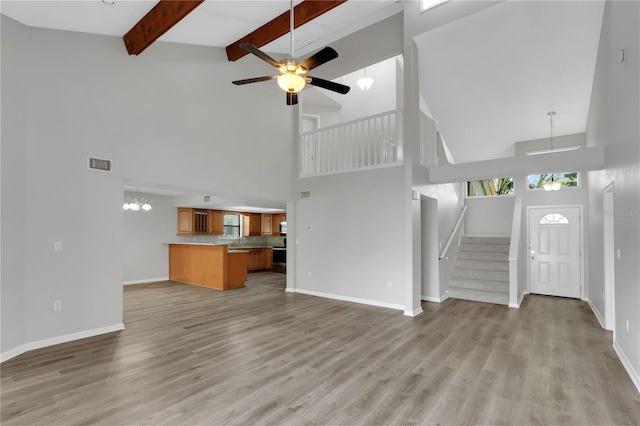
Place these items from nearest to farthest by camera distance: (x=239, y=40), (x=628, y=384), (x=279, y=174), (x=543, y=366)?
1. (x=628, y=384)
2. (x=543, y=366)
3. (x=239, y=40)
4. (x=279, y=174)

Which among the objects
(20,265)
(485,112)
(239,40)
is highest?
(239,40)

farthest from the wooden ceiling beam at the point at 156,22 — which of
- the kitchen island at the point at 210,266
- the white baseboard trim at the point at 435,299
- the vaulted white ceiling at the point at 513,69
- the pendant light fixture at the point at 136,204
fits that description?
the white baseboard trim at the point at 435,299

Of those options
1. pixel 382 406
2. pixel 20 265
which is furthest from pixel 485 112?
pixel 20 265

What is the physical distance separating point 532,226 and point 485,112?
283cm

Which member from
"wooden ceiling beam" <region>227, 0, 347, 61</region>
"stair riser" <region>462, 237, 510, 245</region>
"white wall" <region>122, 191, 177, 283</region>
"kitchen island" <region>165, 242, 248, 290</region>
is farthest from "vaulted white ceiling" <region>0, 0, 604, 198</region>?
"white wall" <region>122, 191, 177, 283</region>

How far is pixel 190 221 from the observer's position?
8.98 metres

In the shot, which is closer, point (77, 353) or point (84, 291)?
point (77, 353)

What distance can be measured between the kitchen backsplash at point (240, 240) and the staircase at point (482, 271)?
6.29 m

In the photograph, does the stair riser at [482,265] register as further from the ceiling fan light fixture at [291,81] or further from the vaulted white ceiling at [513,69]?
the ceiling fan light fixture at [291,81]

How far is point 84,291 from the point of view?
395 cm

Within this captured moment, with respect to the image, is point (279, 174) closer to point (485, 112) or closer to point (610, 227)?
point (485, 112)

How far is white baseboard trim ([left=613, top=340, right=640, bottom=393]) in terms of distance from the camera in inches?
108

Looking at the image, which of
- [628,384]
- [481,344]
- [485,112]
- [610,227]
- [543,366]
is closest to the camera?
[628,384]

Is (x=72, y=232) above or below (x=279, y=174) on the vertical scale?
below
